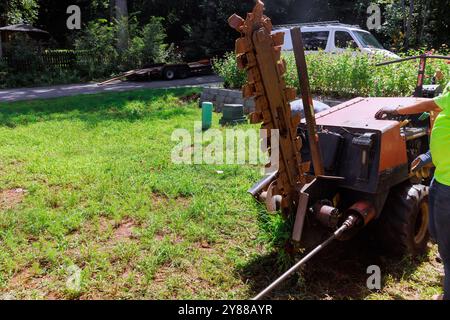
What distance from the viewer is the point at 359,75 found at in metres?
8.40

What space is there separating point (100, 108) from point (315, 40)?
6.97 m

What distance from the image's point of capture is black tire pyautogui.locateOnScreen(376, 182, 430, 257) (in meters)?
3.59

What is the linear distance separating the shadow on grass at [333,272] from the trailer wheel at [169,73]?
15555mm

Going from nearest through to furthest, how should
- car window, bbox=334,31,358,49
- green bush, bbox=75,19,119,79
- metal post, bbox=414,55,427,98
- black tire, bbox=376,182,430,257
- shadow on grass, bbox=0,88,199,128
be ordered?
black tire, bbox=376,182,430,257, metal post, bbox=414,55,427,98, shadow on grass, bbox=0,88,199,128, car window, bbox=334,31,358,49, green bush, bbox=75,19,119,79

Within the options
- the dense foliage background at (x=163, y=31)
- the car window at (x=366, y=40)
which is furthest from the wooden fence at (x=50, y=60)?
the car window at (x=366, y=40)

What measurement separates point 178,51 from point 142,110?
1357cm

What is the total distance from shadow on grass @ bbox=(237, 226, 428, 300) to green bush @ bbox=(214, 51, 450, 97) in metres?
4.32

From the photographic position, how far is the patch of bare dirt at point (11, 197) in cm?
481

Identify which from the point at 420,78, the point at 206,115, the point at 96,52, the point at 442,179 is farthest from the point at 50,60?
the point at 442,179

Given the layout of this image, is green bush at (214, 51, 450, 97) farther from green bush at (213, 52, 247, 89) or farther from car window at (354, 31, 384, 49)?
car window at (354, 31, 384, 49)

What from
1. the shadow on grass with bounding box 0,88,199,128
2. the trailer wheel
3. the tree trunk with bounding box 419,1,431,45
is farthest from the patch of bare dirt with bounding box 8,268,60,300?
the tree trunk with bounding box 419,1,431,45

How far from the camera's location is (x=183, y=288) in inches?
→ 130

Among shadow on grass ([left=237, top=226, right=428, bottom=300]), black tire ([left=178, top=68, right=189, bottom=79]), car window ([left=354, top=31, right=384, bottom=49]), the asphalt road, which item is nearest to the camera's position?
shadow on grass ([left=237, top=226, right=428, bottom=300])
